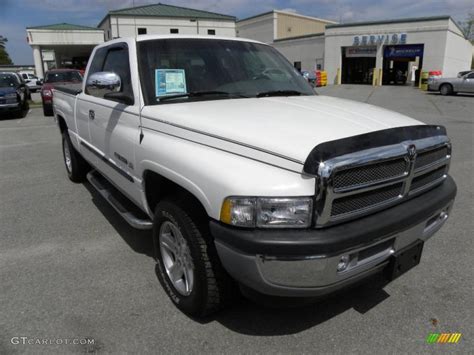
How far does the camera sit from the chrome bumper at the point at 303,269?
2082 millimetres

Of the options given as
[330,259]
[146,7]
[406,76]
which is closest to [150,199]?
[330,259]

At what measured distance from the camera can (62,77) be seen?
15.8 metres

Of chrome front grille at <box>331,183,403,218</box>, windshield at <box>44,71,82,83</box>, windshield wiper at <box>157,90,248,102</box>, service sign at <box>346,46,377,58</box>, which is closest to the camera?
chrome front grille at <box>331,183,403,218</box>

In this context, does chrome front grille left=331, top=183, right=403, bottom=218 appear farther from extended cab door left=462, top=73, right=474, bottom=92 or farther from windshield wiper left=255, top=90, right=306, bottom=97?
extended cab door left=462, top=73, right=474, bottom=92

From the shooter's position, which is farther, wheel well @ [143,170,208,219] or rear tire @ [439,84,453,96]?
rear tire @ [439,84,453,96]

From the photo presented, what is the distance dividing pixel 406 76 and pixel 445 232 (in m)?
36.2

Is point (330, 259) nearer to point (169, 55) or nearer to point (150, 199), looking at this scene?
point (150, 199)

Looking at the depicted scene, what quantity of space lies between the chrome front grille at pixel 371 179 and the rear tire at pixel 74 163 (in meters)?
4.69

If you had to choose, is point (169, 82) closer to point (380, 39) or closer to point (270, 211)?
point (270, 211)

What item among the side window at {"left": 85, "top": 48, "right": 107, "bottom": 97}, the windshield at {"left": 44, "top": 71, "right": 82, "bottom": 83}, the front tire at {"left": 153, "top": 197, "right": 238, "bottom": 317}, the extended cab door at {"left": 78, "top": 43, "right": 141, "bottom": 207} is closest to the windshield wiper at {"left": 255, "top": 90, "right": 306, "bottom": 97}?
the extended cab door at {"left": 78, "top": 43, "right": 141, "bottom": 207}

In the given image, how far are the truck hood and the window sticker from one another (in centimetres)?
18

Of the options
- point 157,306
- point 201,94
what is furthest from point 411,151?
point 157,306

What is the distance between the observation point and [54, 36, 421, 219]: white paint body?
2152 millimetres

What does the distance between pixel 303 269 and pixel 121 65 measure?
262 centimetres
